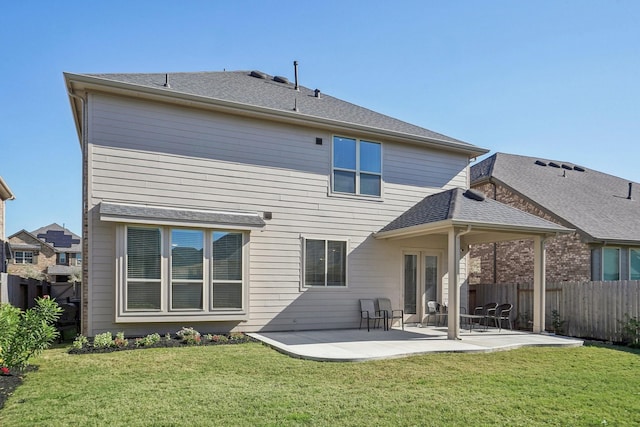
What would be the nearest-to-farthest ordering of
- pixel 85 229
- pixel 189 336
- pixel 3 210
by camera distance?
pixel 189 336, pixel 85 229, pixel 3 210

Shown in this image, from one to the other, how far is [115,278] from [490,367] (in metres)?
7.29

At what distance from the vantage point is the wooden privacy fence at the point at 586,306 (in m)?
10.1

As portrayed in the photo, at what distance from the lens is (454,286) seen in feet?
30.6

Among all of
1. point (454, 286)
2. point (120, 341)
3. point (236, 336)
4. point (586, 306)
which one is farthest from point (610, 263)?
point (120, 341)

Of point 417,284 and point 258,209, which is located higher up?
point 258,209

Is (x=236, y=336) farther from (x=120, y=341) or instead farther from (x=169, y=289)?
(x=120, y=341)

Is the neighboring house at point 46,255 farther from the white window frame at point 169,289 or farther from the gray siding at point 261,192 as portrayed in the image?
the white window frame at point 169,289

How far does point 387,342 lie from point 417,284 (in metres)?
3.65

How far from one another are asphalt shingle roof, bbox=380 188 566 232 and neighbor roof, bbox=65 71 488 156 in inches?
83.3

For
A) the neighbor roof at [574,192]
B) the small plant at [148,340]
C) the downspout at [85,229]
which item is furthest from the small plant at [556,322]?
the downspout at [85,229]

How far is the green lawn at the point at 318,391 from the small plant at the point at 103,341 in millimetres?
561

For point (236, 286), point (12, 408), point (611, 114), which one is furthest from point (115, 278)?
point (611, 114)

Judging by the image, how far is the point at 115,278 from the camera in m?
8.68

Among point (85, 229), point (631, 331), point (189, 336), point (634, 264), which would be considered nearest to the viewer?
point (189, 336)
